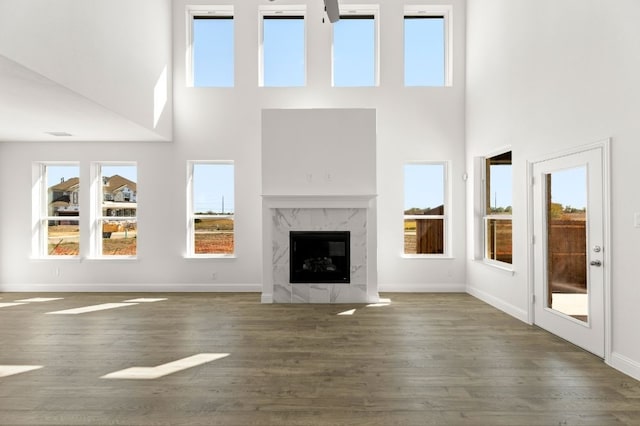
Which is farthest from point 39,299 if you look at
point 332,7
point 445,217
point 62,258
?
point 445,217

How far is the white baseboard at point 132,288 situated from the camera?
6633mm

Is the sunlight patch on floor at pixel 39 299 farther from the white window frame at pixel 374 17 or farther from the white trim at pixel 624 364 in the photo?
the white trim at pixel 624 364

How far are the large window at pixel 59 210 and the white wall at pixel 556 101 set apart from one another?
22.7 feet

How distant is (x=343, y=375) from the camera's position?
124 inches

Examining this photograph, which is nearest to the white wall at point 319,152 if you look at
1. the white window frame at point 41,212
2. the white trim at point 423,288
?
the white trim at point 423,288

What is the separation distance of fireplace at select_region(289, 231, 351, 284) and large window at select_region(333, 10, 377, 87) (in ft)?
9.03

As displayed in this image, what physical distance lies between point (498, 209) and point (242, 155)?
4204 mm

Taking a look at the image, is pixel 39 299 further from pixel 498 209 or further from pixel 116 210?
pixel 498 209

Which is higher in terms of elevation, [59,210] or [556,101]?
[556,101]

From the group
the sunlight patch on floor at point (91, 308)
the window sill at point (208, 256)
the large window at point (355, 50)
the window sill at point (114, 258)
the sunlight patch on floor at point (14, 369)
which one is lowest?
the sunlight patch on floor at point (14, 369)

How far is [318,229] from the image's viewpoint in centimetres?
600

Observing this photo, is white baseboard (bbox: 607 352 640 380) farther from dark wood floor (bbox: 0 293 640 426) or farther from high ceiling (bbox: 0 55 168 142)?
high ceiling (bbox: 0 55 168 142)

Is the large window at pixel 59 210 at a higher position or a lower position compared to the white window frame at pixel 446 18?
Result: lower

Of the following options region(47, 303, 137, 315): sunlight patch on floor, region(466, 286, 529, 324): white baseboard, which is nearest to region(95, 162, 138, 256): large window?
region(47, 303, 137, 315): sunlight patch on floor
